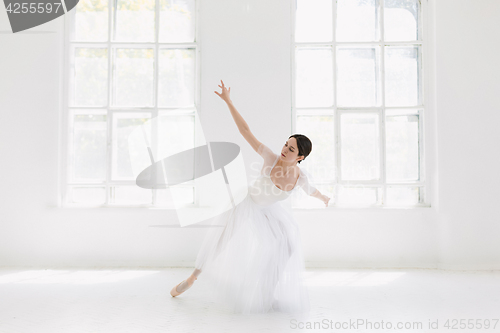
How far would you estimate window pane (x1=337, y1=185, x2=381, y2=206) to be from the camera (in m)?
3.77

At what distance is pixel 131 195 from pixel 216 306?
6.01 ft

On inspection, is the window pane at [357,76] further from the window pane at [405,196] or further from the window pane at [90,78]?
the window pane at [90,78]

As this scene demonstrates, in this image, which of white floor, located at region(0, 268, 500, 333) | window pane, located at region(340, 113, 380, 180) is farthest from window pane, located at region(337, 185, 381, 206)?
white floor, located at region(0, 268, 500, 333)

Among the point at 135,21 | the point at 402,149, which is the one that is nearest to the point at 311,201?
the point at 402,149

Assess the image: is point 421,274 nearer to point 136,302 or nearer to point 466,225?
point 466,225

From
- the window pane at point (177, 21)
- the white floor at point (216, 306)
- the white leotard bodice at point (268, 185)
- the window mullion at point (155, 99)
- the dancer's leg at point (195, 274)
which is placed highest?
the window pane at point (177, 21)

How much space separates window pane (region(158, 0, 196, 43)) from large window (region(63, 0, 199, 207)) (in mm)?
11

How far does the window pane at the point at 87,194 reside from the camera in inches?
149

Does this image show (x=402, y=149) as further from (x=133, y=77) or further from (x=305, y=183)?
(x=133, y=77)

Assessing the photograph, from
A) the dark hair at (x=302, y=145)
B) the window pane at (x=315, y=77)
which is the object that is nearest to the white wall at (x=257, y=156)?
the window pane at (x=315, y=77)

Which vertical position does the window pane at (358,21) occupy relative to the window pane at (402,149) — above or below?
above

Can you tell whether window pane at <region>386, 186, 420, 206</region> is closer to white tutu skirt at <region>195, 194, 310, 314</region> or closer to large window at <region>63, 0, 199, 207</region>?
white tutu skirt at <region>195, 194, 310, 314</region>

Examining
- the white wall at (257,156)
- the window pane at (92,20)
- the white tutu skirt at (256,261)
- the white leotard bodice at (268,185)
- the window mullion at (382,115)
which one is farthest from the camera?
the window pane at (92,20)

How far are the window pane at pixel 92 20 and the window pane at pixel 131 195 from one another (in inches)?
63.1
